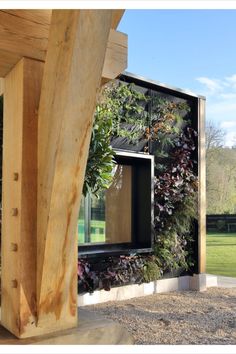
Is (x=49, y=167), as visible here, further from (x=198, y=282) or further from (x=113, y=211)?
(x=198, y=282)

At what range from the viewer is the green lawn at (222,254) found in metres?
7.04

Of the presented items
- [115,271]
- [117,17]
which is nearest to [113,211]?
[115,271]

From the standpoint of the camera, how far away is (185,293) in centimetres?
484

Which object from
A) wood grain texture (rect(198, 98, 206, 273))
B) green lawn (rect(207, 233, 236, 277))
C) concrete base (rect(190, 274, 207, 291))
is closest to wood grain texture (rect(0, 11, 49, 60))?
wood grain texture (rect(198, 98, 206, 273))

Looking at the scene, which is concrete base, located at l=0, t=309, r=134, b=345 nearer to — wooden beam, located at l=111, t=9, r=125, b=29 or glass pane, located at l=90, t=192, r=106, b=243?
wooden beam, located at l=111, t=9, r=125, b=29

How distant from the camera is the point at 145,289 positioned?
464 centimetres

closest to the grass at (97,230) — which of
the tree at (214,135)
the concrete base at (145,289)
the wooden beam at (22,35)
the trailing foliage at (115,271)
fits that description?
the trailing foliage at (115,271)

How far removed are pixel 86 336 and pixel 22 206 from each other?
0.44 metres

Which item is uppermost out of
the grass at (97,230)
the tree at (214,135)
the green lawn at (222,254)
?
the tree at (214,135)

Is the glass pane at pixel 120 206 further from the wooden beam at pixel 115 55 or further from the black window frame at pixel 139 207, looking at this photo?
the wooden beam at pixel 115 55

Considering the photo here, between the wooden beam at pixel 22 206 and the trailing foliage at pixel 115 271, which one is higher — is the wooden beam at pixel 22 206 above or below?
above

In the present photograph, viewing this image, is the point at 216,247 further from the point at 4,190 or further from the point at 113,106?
the point at 4,190

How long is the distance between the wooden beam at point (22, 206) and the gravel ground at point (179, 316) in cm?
203

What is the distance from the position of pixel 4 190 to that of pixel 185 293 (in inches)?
160
